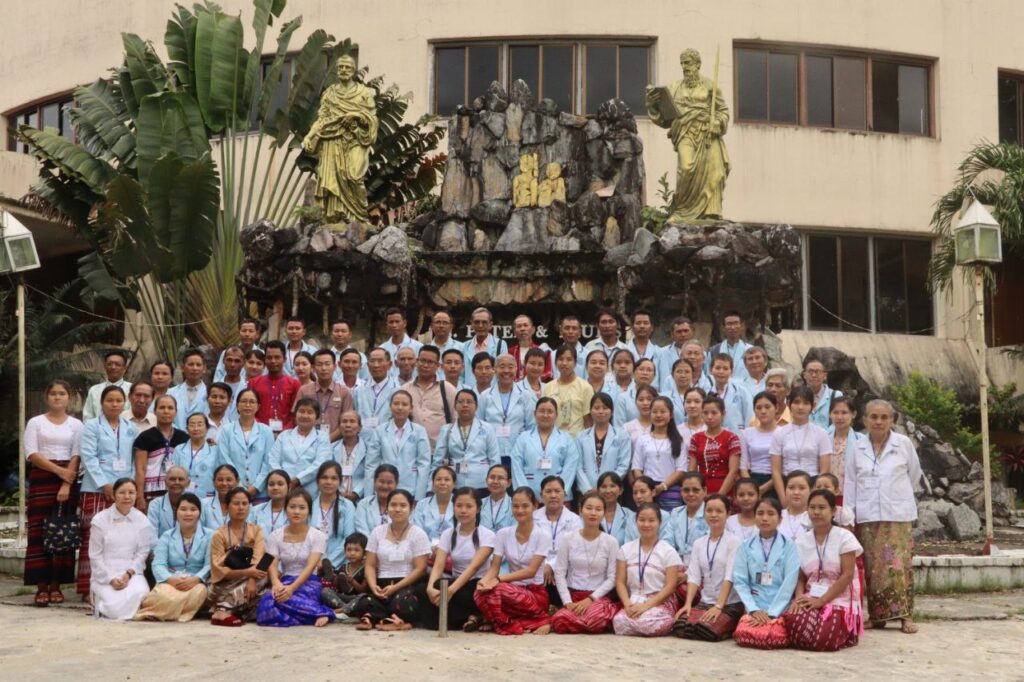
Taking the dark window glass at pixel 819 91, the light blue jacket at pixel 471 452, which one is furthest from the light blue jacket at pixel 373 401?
the dark window glass at pixel 819 91

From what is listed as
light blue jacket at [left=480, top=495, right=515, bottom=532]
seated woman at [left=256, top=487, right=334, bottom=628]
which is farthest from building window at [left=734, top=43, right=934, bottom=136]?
seated woman at [left=256, top=487, right=334, bottom=628]

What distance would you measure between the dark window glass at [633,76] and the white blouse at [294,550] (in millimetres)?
12694

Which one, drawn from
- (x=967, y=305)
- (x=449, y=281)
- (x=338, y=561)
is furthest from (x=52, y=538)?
(x=967, y=305)

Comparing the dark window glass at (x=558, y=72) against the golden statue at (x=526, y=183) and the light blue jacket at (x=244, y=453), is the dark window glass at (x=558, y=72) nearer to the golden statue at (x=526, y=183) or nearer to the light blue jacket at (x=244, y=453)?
the golden statue at (x=526, y=183)

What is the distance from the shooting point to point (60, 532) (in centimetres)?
922

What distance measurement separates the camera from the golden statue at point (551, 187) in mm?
14477

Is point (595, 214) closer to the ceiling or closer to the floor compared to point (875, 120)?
closer to the floor

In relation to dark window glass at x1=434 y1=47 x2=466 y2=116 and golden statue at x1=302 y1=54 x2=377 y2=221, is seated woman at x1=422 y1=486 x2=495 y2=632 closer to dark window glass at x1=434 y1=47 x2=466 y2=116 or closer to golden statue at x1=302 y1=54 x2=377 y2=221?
golden statue at x1=302 y1=54 x2=377 y2=221

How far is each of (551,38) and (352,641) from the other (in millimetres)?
14000

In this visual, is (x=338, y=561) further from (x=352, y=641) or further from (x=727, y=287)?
(x=727, y=287)

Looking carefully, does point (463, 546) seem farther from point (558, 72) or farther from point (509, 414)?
point (558, 72)

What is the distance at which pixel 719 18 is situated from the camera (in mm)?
19812

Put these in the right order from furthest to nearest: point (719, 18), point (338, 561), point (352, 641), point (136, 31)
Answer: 1. point (136, 31)
2. point (719, 18)
3. point (338, 561)
4. point (352, 641)

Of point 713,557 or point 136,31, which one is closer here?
point 713,557
